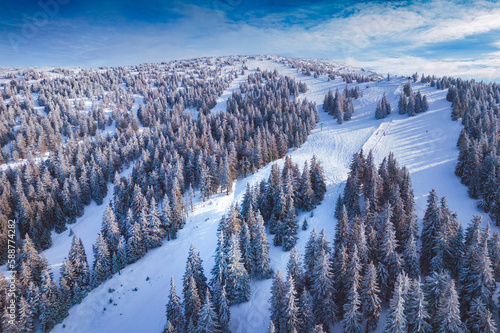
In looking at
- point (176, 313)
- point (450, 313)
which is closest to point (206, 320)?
point (176, 313)

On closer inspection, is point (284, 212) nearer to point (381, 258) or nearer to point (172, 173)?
point (381, 258)

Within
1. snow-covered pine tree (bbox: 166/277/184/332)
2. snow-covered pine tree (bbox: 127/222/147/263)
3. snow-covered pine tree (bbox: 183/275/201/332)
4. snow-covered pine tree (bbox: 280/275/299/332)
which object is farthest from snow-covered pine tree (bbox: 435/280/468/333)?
snow-covered pine tree (bbox: 127/222/147/263)

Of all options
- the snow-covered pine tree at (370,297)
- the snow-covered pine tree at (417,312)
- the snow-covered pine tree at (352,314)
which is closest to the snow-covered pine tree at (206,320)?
the snow-covered pine tree at (352,314)

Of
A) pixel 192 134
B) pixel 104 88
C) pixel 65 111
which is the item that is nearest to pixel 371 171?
pixel 192 134

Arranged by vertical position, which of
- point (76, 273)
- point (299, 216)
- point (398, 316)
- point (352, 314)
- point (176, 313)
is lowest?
point (76, 273)

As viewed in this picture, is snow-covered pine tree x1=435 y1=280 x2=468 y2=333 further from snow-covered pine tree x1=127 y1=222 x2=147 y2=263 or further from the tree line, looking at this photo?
snow-covered pine tree x1=127 y1=222 x2=147 y2=263

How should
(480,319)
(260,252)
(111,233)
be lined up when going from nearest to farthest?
(480,319) → (260,252) → (111,233)

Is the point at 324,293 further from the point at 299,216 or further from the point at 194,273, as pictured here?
the point at 299,216

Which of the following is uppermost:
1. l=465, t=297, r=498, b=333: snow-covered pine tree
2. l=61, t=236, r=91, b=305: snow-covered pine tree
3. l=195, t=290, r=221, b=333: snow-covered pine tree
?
l=465, t=297, r=498, b=333: snow-covered pine tree
